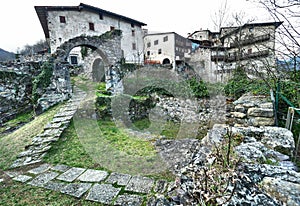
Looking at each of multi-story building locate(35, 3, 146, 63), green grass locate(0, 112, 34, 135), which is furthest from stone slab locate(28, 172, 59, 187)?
multi-story building locate(35, 3, 146, 63)

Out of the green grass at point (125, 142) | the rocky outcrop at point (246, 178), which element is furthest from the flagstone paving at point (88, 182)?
the green grass at point (125, 142)

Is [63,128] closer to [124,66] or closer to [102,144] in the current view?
[102,144]

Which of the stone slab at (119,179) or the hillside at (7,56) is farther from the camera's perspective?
the hillside at (7,56)

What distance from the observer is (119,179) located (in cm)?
270

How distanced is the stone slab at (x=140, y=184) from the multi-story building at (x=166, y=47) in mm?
23065

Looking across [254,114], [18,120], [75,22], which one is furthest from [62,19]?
[254,114]

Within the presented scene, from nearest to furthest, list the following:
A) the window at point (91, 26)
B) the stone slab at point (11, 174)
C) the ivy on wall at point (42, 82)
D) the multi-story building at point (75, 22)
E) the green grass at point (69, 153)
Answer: the stone slab at point (11, 174) → the green grass at point (69, 153) → the ivy on wall at point (42, 82) → the multi-story building at point (75, 22) → the window at point (91, 26)

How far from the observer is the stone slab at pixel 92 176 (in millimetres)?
2711

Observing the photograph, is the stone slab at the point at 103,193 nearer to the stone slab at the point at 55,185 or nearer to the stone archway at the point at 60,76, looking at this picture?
the stone slab at the point at 55,185

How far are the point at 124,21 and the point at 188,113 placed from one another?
55.2ft

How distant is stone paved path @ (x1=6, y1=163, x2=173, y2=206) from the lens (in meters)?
2.26

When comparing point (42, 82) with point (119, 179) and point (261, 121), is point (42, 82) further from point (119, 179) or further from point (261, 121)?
point (261, 121)

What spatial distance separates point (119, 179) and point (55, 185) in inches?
42.3

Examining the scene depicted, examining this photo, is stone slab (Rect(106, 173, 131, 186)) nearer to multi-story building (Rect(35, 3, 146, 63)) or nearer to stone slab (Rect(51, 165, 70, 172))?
stone slab (Rect(51, 165, 70, 172))
